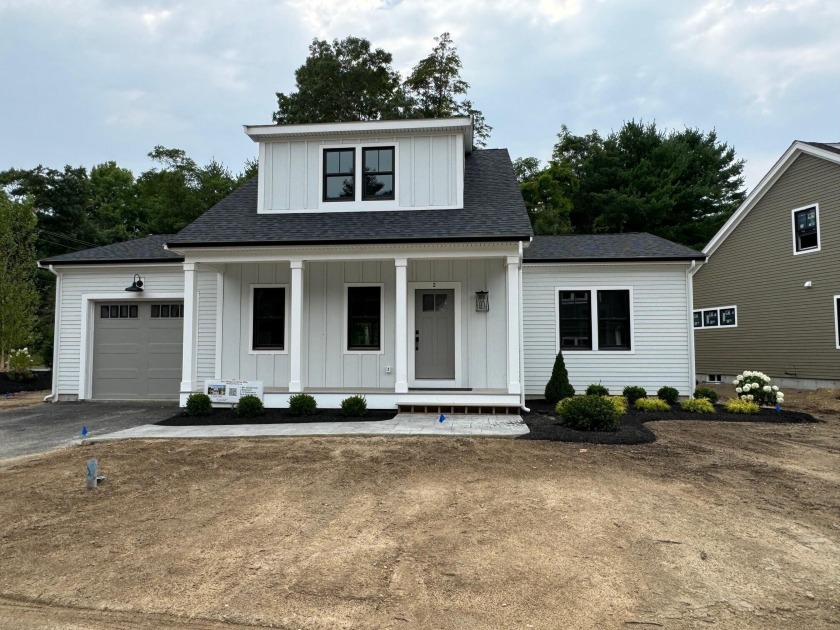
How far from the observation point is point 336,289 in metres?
10.7

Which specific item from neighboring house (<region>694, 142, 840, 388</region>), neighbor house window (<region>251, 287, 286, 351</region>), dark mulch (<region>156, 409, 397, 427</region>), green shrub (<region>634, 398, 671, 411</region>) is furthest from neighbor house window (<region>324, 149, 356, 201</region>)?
neighboring house (<region>694, 142, 840, 388</region>)

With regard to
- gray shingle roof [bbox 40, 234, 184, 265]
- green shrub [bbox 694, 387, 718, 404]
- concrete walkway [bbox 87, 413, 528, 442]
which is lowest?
concrete walkway [bbox 87, 413, 528, 442]

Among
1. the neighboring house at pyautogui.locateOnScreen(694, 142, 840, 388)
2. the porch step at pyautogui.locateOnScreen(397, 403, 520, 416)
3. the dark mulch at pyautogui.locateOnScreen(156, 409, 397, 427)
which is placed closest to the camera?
the dark mulch at pyautogui.locateOnScreen(156, 409, 397, 427)

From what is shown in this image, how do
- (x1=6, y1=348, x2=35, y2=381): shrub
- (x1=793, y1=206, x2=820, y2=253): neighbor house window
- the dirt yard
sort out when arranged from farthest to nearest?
(x1=6, y1=348, x2=35, y2=381): shrub → (x1=793, y1=206, x2=820, y2=253): neighbor house window → the dirt yard

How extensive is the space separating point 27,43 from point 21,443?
13905mm

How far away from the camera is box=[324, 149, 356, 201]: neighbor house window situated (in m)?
11.1

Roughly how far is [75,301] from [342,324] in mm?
6580

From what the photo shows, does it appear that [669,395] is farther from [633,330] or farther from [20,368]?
[20,368]

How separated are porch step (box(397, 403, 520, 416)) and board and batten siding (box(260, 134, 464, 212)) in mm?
4353

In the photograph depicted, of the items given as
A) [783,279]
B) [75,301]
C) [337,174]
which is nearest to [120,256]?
[75,301]

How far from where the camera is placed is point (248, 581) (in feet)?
10.3

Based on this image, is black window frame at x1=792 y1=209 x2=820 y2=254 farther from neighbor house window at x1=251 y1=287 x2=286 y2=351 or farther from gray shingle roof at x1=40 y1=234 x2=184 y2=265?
gray shingle roof at x1=40 y1=234 x2=184 y2=265

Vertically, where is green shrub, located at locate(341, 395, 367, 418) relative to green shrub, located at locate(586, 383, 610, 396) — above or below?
below

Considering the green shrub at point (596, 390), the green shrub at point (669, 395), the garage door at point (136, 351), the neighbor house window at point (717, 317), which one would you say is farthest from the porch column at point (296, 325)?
the neighbor house window at point (717, 317)
